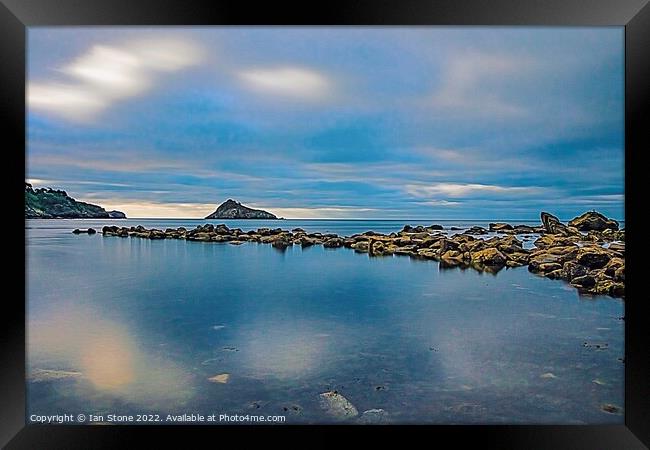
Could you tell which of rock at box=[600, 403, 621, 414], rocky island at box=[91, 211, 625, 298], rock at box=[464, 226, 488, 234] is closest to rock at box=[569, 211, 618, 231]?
rocky island at box=[91, 211, 625, 298]

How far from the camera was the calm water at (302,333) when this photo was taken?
5.59 feet

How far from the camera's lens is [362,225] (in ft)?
6.45

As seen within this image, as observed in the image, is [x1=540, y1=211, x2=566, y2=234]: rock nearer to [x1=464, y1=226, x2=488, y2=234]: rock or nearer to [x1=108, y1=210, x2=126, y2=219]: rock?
[x1=464, y1=226, x2=488, y2=234]: rock

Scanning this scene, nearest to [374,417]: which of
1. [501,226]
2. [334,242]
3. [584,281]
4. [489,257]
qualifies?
[334,242]

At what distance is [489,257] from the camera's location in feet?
6.42

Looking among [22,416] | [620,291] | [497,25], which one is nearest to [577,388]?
[620,291]

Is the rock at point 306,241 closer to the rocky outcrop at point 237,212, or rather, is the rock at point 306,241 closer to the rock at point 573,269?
the rocky outcrop at point 237,212

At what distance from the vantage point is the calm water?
1.70 m

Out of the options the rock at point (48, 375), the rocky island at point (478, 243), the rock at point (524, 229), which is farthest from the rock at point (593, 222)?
the rock at point (48, 375)

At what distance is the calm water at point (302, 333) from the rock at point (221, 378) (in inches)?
0.7

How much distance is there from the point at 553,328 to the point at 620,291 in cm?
35

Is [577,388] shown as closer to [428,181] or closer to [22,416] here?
[428,181]

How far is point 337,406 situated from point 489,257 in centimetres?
111

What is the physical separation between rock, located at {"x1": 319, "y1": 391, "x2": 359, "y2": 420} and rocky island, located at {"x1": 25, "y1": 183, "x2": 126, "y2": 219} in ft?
4.56
